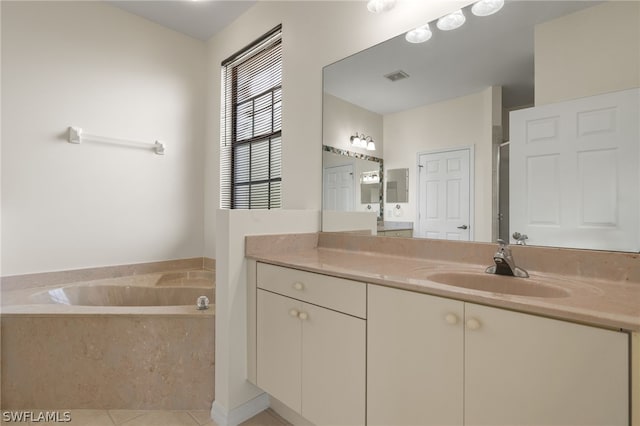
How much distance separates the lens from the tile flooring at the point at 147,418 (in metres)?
1.56

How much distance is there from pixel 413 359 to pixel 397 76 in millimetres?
1385

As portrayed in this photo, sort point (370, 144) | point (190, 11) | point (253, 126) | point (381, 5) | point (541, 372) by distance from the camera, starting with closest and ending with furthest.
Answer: point (541, 372) < point (381, 5) < point (370, 144) < point (190, 11) < point (253, 126)

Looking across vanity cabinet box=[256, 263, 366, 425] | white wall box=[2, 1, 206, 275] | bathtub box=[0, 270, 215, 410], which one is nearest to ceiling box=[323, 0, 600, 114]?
vanity cabinet box=[256, 263, 366, 425]

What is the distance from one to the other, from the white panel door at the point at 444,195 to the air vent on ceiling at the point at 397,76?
1.44 feet

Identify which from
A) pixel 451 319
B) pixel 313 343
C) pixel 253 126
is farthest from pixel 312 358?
pixel 253 126

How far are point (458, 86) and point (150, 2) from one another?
2482mm

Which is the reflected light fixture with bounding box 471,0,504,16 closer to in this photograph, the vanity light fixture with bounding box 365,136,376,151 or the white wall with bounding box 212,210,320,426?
the vanity light fixture with bounding box 365,136,376,151

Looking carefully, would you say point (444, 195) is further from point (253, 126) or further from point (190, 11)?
point (190, 11)

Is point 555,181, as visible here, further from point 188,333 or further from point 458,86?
point 188,333

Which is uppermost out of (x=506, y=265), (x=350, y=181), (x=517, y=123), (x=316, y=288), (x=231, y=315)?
(x=517, y=123)

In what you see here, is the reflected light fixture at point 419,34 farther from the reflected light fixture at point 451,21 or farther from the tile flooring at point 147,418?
the tile flooring at point 147,418

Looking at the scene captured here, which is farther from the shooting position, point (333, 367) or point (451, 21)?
point (451, 21)

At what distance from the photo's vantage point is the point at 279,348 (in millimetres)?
1418

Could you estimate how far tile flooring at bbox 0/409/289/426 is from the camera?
156 centimetres
